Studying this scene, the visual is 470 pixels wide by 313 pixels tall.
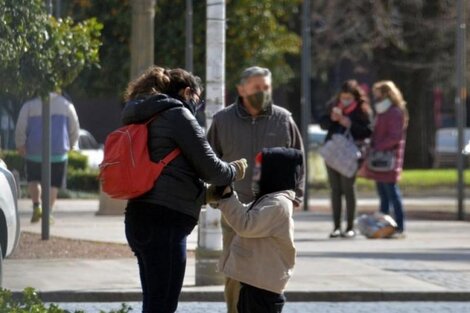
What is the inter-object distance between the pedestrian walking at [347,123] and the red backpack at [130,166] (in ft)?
30.7

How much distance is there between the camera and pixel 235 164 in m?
7.53

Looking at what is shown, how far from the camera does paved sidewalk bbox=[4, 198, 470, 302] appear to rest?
38.8 ft

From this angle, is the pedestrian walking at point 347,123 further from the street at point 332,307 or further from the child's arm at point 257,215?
the child's arm at point 257,215

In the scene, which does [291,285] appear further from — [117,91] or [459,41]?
[117,91]

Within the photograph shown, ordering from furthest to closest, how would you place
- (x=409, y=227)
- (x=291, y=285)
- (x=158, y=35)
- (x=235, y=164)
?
(x=158, y=35), (x=409, y=227), (x=291, y=285), (x=235, y=164)

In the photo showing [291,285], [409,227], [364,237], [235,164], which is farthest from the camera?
[409,227]

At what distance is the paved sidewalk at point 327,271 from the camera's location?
11.8 metres

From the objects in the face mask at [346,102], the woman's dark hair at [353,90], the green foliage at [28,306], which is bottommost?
the green foliage at [28,306]

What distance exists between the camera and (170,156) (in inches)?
289

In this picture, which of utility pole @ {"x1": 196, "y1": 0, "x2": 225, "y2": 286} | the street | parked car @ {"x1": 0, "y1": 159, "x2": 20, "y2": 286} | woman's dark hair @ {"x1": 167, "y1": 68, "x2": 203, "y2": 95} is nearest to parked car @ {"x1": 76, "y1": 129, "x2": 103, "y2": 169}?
utility pole @ {"x1": 196, "y1": 0, "x2": 225, "y2": 286}

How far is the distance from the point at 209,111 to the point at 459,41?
9.06 m

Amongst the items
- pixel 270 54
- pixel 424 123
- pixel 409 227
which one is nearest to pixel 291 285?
pixel 409 227

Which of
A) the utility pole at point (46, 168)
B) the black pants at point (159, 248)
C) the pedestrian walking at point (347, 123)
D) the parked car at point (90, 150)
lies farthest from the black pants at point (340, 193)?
the parked car at point (90, 150)

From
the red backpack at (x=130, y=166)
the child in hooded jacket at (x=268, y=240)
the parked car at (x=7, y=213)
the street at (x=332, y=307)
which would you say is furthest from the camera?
the street at (x=332, y=307)
